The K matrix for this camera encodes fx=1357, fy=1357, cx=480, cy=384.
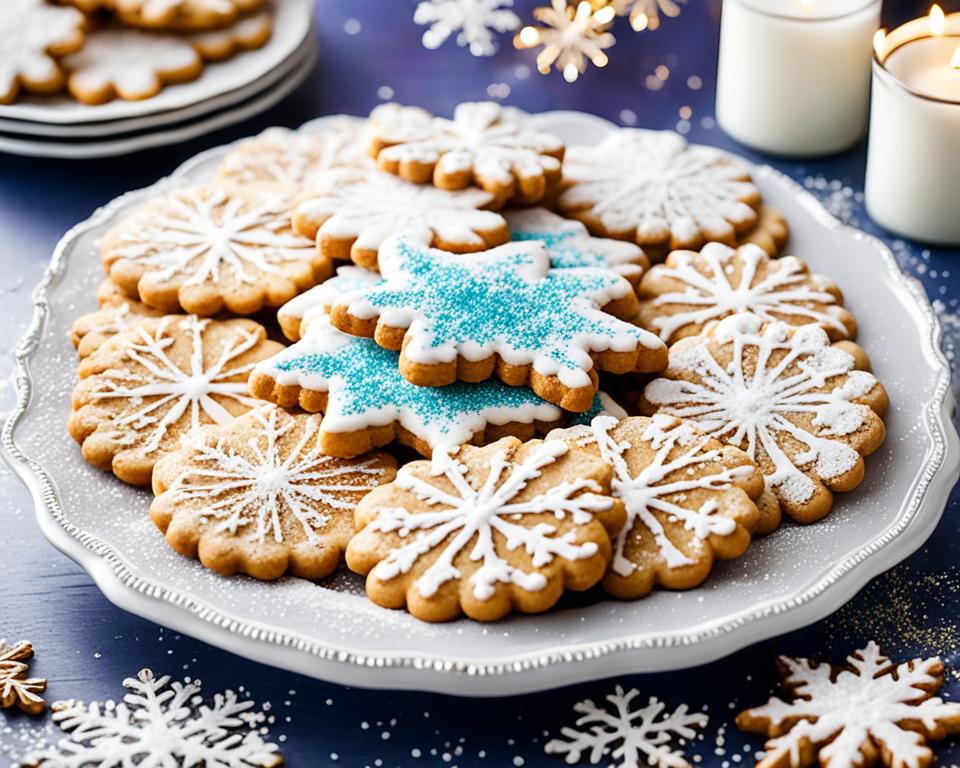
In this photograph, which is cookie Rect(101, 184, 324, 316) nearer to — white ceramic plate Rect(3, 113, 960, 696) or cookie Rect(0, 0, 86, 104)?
white ceramic plate Rect(3, 113, 960, 696)

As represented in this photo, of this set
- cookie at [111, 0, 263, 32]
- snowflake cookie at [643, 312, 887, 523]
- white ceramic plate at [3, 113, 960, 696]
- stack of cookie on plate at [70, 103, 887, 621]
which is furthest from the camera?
cookie at [111, 0, 263, 32]

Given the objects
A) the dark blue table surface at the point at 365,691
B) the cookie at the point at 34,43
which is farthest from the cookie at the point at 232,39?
the dark blue table surface at the point at 365,691

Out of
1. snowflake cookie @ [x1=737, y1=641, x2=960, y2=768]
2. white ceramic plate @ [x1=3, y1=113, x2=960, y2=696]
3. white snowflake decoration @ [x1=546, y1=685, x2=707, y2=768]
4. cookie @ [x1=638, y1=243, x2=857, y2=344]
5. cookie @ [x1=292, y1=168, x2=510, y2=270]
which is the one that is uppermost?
cookie @ [x1=292, y1=168, x2=510, y2=270]

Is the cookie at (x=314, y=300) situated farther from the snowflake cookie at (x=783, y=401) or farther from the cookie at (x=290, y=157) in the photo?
the snowflake cookie at (x=783, y=401)

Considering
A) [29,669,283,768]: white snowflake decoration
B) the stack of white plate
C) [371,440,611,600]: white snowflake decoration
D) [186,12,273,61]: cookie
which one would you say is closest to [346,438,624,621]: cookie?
[371,440,611,600]: white snowflake decoration

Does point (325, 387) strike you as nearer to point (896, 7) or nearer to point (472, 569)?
point (472, 569)

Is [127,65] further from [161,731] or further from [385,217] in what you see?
[161,731]
